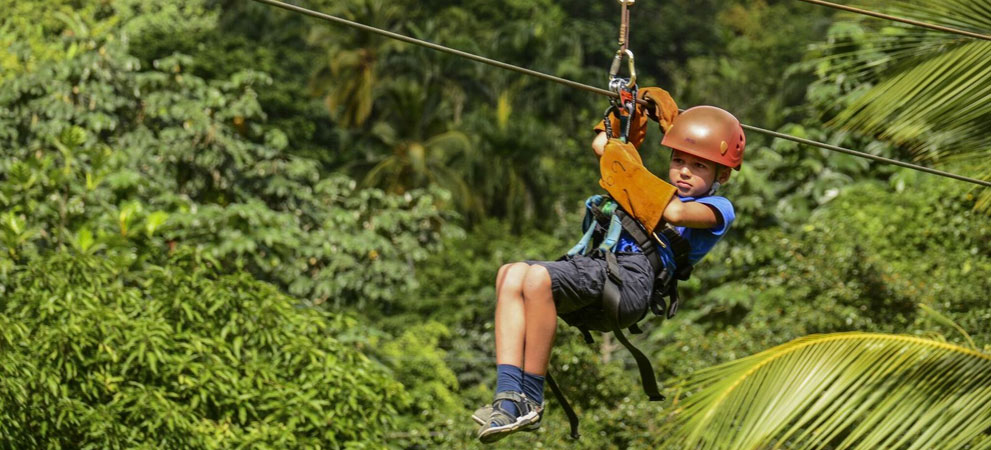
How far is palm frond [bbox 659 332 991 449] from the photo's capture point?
5.34 metres

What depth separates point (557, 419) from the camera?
35.9 ft

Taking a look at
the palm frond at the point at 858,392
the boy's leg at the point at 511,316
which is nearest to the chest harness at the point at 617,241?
the boy's leg at the point at 511,316

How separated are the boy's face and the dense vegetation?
2.15 metres

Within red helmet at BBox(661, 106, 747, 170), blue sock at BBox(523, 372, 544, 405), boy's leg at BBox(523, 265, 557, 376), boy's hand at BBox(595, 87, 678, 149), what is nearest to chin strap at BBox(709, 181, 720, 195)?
red helmet at BBox(661, 106, 747, 170)

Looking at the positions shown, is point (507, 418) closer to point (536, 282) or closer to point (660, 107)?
point (536, 282)

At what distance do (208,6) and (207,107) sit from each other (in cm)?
2383

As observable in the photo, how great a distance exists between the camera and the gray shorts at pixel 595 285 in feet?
13.4

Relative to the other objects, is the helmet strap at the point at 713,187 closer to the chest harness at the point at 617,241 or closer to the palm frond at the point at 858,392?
the chest harness at the point at 617,241

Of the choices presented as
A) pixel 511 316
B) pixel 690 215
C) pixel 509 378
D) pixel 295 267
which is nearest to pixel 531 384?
pixel 509 378

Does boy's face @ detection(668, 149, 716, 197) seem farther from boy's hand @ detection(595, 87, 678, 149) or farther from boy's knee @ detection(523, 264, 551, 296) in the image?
boy's knee @ detection(523, 264, 551, 296)

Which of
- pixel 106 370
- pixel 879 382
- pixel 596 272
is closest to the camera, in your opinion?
pixel 596 272

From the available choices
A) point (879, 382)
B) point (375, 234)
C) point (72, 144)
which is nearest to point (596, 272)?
point (879, 382)

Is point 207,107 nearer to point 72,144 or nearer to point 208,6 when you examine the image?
point 72,144

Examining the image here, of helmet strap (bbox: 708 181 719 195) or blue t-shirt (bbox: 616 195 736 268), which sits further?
helmet strap (bbox: 708 181 719 195)
